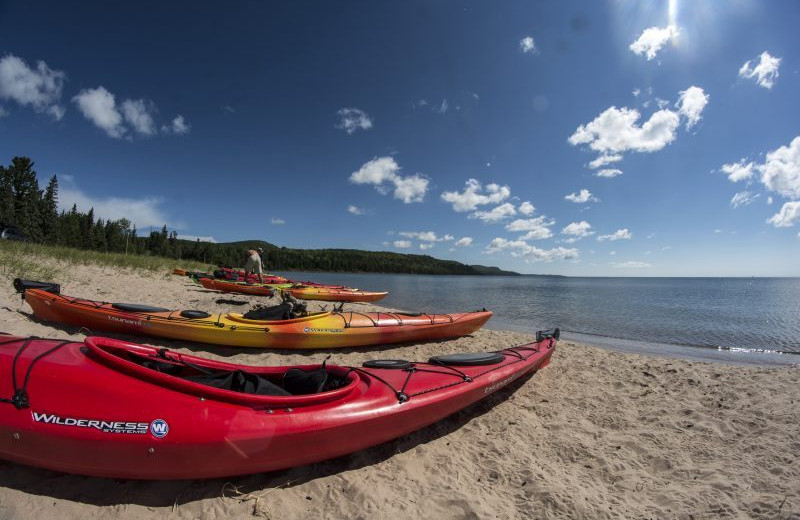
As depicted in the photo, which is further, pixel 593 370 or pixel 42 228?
pixel 42 228

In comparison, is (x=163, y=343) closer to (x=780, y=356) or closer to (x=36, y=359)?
(x=36, y=359)

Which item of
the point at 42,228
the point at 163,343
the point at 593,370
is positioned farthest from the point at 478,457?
the point at 42,228

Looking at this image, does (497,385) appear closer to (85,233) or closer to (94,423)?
(94,423)

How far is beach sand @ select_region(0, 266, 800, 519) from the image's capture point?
250 centimetres

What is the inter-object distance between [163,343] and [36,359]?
4388 millimetres

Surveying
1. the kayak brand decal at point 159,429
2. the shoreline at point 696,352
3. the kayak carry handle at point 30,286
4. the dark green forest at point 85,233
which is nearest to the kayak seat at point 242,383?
the kayak brand decal at point 159,429

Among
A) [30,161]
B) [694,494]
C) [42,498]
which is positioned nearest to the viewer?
[42,498]

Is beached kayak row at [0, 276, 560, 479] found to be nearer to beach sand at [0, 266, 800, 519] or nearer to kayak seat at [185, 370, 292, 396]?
kayak seat at [185, 370, 292, 396]

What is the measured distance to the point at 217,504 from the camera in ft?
8.20

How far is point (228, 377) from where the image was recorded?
3338mm

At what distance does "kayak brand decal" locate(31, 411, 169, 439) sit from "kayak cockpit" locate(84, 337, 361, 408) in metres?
0.35

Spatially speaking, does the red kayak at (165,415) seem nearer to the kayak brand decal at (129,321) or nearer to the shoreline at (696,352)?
the kayak brand decal at (129,321)

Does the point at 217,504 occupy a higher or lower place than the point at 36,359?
lower

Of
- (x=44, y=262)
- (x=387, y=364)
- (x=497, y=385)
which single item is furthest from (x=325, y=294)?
(x=497, y=385)
